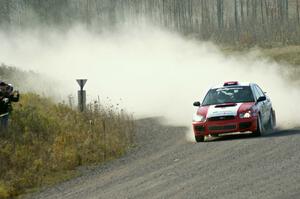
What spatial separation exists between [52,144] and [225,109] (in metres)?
→ 4.63

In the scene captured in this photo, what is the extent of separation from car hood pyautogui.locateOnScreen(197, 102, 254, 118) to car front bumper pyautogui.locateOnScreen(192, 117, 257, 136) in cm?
20

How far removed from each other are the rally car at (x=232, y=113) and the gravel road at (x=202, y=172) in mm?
342

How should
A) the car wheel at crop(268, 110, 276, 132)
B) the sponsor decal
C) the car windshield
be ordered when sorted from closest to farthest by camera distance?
1. the sponsor decal
2. the car windshield
3. the car wheel at crop(268, 110, 276, 132)

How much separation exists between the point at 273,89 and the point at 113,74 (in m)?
17.2

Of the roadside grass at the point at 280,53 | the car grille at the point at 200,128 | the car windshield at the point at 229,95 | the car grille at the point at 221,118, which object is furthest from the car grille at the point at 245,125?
the roadside grass at the point at 280,53

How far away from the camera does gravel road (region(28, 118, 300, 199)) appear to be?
37.8 feet

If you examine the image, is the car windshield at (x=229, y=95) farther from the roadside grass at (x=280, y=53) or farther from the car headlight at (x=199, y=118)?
the roadside grass at (x=280, y=53)

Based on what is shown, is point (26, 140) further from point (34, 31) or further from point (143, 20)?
point (143, 20)

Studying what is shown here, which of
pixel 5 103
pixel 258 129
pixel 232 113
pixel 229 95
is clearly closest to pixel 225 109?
pixel 232 113

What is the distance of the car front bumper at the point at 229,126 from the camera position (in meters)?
18.4

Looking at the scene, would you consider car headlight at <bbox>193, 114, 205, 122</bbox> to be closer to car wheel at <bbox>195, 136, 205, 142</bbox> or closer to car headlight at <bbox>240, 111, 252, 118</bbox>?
car wheel at <bbox>195, 136, 205, 142</bbox>

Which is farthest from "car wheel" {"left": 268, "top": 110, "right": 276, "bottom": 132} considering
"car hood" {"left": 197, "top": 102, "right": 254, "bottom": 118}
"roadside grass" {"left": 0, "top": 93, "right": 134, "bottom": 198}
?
"roadside grass" {"left": 0, "top": 93, "right": 134, "bottom": 198}

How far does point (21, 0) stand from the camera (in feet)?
421

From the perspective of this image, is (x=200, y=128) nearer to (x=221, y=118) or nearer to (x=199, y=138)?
(x=199, y=138)
